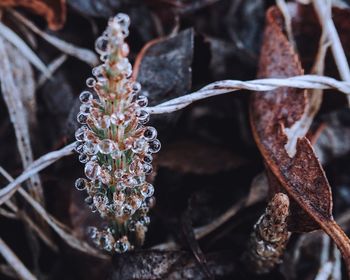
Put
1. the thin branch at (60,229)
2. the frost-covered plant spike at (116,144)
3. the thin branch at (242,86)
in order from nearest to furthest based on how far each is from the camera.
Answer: the frost-covered plant spike at (116,144) < the thin branch at (242,86) < the thin branch at (60,229)

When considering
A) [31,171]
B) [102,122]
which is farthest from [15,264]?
[102,122]

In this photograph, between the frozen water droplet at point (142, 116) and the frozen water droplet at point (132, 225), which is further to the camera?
the frozen water droplet at point (132, 225)

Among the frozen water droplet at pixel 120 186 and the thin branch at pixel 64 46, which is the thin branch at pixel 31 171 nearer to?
the frozen water droplet at pixel 120 186

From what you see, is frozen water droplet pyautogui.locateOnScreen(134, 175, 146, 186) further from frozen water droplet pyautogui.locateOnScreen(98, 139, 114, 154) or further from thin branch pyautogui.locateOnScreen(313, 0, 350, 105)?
thin branch pyautogui.locateOnScreen(313, 0, 350, 105)

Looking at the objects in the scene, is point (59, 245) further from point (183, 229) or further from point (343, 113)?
point (343, 113)

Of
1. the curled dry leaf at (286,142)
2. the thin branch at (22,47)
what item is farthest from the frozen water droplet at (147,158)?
the thin branch at (22,47)

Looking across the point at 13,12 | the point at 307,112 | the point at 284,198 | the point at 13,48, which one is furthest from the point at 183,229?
the point at 13,12
